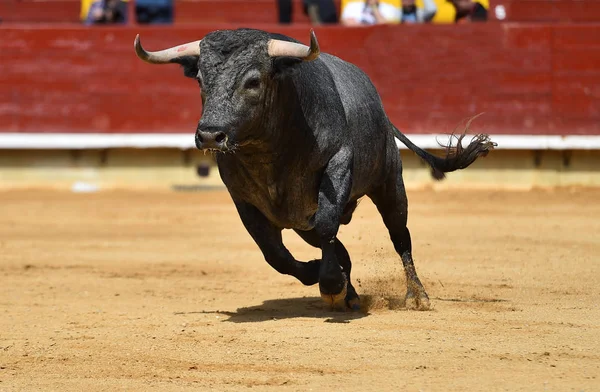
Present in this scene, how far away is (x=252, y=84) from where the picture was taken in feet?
16.2

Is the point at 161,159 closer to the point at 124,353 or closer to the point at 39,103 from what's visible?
the point at 39,103

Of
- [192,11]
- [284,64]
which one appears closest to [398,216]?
[284,64]

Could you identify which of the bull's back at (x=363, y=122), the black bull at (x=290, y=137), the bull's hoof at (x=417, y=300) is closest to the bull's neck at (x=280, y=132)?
the black bull at (x=290, y=137)

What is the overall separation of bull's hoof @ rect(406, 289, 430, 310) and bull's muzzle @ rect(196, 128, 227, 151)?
55.9 inches

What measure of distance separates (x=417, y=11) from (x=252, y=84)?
23.4 feet

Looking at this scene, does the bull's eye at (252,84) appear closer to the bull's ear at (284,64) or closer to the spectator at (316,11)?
the bull's ear at (284,64)

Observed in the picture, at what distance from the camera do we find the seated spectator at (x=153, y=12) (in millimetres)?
Answer: 12250

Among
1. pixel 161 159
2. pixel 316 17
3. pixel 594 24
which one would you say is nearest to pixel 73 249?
pixel 161 159

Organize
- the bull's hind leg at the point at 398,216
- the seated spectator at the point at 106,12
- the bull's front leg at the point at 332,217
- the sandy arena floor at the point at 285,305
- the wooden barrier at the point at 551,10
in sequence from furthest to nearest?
the seated spectator at the point at 106,12
the wooden barrier at the point at 551,10
the bull's hind leg at the point at 398,216
the bull's front leg at the point at 332,217
the sandy arena floor at the point at 285,305

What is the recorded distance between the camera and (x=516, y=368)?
409 centimetres

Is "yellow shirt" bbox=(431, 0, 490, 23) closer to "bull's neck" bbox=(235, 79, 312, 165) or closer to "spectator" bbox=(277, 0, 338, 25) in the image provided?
"spectator" bbox=(277, 0, 338, 25)

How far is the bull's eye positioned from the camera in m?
4.91

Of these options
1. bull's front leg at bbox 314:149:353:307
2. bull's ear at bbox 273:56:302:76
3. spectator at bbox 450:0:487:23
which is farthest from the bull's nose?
spectator at bbox 450:0:487:23

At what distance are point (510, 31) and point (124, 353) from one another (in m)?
7.72
